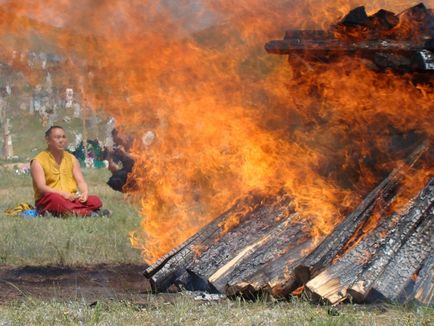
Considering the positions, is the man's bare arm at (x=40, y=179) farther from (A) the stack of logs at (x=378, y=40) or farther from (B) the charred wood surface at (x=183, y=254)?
(A) the stack of logs at (x=378, y=40)

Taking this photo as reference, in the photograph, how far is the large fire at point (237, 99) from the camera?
25.7ft

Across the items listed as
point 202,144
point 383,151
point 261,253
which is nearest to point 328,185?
point 383,151

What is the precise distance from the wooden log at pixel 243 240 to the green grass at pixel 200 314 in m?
1.03

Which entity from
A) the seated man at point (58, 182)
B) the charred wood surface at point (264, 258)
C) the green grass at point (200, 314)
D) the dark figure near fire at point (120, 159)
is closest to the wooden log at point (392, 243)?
the green grass at point (200, 314)

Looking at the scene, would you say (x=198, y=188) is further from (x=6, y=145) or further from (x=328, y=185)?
(x=6, y=145)

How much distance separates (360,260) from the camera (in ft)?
20.4

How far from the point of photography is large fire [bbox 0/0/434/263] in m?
7.84

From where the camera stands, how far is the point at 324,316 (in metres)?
5.22

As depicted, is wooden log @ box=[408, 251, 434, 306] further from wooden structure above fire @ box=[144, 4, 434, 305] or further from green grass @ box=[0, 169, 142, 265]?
green grass @ box=[0, 169, 142, 265]

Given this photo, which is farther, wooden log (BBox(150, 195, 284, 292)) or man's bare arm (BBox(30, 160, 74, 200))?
man's bare arm (BBox(30, 160, 74, 200))

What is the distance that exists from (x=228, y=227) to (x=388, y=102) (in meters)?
2.11

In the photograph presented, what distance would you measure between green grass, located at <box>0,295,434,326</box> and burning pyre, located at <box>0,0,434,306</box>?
77 cm

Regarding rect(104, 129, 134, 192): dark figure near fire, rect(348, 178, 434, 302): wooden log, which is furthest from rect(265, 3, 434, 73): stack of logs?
rect(104, 129, 134, 192): dark figure near fire

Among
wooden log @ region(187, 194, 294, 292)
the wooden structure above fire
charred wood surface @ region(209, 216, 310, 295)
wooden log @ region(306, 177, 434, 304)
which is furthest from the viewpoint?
wooden log @ region(187, 194, 294, 292)
